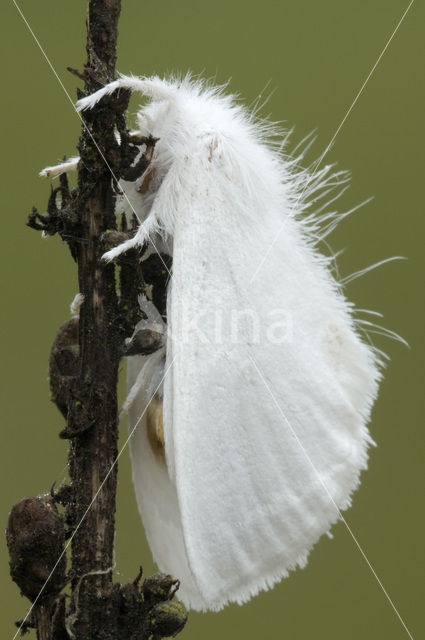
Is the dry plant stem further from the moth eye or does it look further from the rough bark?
the moth eye

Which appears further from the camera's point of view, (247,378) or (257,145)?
(257,145)

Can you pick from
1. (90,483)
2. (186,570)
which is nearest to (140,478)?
(186,570)

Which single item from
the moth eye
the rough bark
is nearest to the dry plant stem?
the rough bark

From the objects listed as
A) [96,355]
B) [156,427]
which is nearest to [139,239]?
[96,355]

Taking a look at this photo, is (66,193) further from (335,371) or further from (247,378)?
(335,371)

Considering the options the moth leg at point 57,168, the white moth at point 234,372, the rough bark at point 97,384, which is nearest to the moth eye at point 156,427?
the white moth at point 234,372
